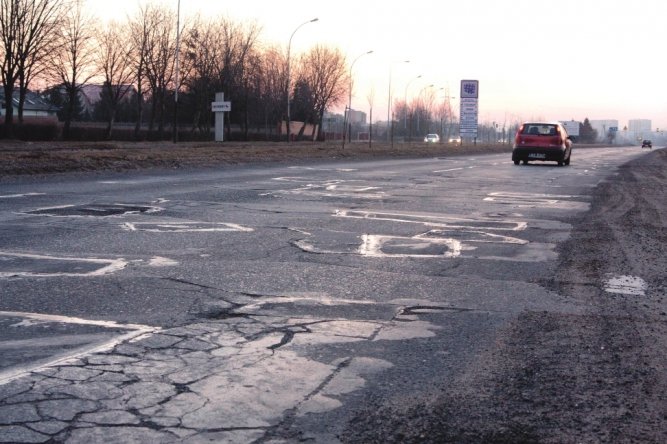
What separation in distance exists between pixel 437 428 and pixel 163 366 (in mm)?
→ 1591

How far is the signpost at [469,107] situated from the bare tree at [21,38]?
3514cm

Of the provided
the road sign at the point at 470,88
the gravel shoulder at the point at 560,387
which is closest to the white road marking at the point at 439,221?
the gravel shoulder at the point at 560,387

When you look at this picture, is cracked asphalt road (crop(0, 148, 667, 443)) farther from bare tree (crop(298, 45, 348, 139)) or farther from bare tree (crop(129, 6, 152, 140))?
bare tree (crop(298, 45, 348, 139))

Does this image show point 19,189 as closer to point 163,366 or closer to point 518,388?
point 163,366

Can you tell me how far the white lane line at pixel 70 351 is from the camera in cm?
407

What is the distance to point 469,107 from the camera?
7231 centimetres

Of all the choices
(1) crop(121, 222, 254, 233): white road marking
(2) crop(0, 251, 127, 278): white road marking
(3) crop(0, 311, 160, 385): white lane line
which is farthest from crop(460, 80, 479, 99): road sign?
(3) crop(0, 311, 160, 385): white lane line

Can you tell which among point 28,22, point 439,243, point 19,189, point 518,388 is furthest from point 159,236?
point 28,22

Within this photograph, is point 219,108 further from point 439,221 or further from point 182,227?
point 182,227

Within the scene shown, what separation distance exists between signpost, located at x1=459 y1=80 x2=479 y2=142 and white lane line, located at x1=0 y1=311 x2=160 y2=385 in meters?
68.1

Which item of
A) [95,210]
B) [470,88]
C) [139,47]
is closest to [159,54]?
[139,47]

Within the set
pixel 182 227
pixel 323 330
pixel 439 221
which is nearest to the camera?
pixel 323 330

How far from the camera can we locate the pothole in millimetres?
11227

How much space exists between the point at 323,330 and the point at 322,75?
101m
